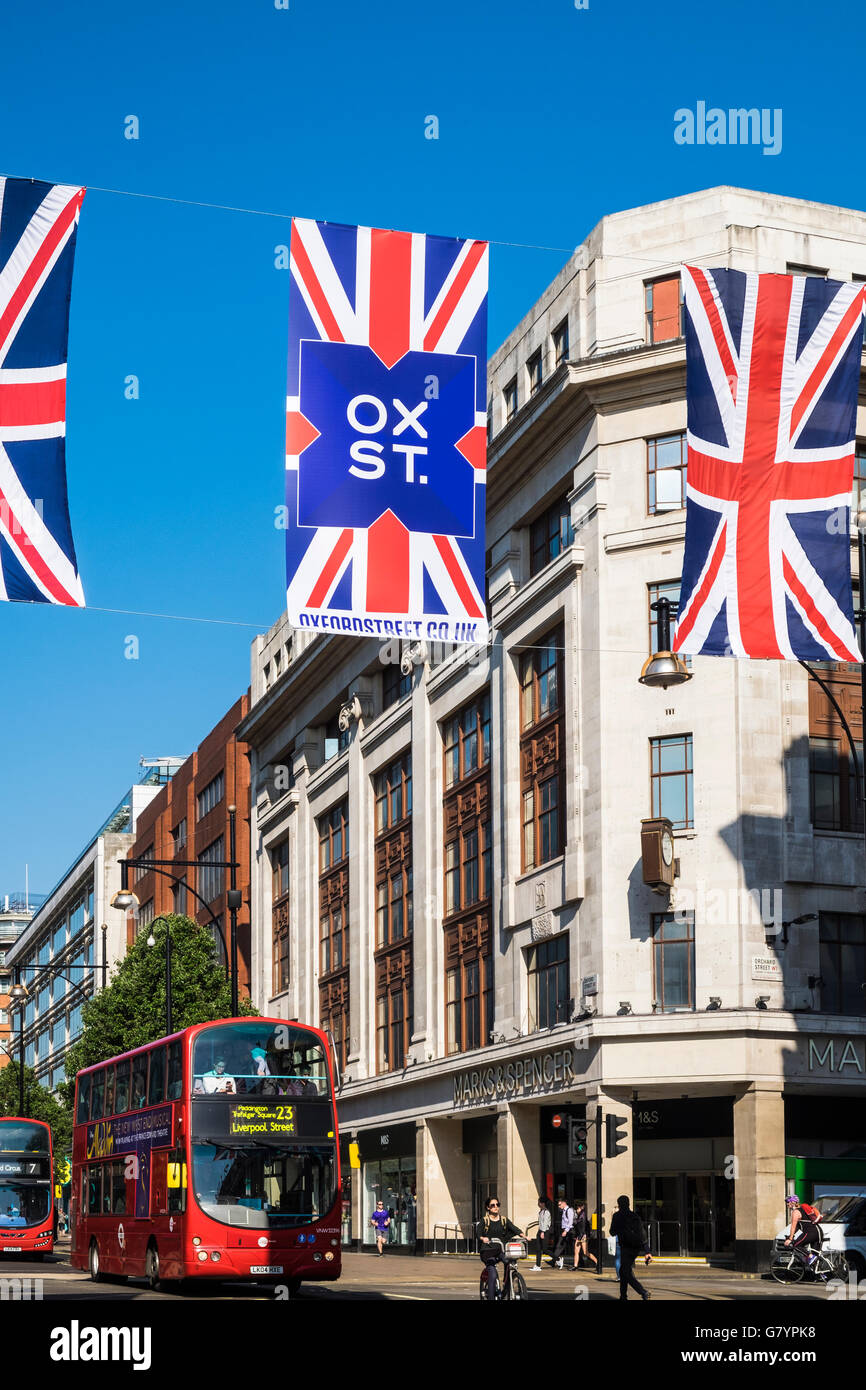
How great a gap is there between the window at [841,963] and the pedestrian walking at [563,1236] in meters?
8.36

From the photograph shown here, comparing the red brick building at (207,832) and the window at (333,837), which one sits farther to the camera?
the red brick building at (207,832)

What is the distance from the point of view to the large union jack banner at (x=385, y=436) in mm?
22375

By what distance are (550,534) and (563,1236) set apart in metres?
20.0

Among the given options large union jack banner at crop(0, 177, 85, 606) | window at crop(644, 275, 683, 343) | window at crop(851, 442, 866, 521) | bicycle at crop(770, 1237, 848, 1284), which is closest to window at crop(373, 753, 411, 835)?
window at crop(644, 275, 683, 343)

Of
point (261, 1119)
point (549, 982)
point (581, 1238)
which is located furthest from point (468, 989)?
point (261, 1119)

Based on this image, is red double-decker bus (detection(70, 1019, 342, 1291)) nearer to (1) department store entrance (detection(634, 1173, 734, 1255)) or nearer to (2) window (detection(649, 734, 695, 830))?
(2) window (detection(649, 734, 695, 830))

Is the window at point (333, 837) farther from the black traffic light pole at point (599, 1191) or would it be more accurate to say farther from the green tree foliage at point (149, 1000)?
the black traffic light pole at point (599, 1191)

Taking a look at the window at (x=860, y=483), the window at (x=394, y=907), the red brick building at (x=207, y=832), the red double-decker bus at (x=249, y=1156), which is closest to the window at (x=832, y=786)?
the window at (x=860, y=483)

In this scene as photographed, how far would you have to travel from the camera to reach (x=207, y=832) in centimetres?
9419

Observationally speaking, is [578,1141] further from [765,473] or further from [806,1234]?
[765,473]

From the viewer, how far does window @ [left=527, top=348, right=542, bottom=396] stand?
174 feet

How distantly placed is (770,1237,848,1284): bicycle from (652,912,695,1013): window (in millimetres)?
8818
